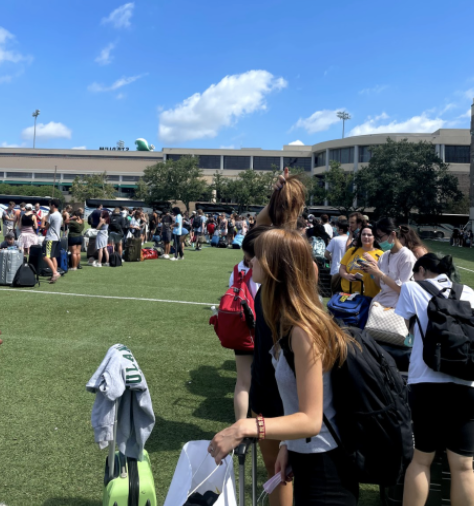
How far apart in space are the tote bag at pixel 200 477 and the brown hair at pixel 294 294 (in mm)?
675

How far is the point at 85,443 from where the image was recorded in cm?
389

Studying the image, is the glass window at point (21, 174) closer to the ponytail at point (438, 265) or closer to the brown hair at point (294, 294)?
the ponytail at point (438, 265)

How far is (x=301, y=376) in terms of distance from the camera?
1761 mm

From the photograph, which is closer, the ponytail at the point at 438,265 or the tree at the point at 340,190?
the ponytail at the point at 438,265

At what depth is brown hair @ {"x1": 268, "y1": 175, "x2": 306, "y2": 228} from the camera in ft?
11.7

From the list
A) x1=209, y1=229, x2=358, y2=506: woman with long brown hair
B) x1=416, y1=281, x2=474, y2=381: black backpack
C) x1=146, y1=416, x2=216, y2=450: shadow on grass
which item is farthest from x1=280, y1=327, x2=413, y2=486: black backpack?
x1=146, y1=416, x2=216, y2=450: shadow on grass

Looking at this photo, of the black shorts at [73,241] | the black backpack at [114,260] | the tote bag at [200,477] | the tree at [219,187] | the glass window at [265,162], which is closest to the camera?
the tote bag at [200,477]

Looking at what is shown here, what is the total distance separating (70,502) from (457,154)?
3076 inches

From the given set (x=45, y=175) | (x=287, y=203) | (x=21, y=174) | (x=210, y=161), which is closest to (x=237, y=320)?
(x=287, y=203)

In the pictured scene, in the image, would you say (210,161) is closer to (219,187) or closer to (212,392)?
(219,187)

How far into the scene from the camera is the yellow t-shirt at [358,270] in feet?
16.6

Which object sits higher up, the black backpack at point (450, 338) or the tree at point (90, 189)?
the tree at point (90, 189)

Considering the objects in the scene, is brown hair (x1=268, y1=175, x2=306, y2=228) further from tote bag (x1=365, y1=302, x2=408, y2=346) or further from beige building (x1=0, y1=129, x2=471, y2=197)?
beige building (x1=0, y1=129, x2=471, y2=197)

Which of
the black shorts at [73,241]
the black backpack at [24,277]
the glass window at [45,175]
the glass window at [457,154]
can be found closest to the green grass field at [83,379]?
the black backpack at [24,277]
